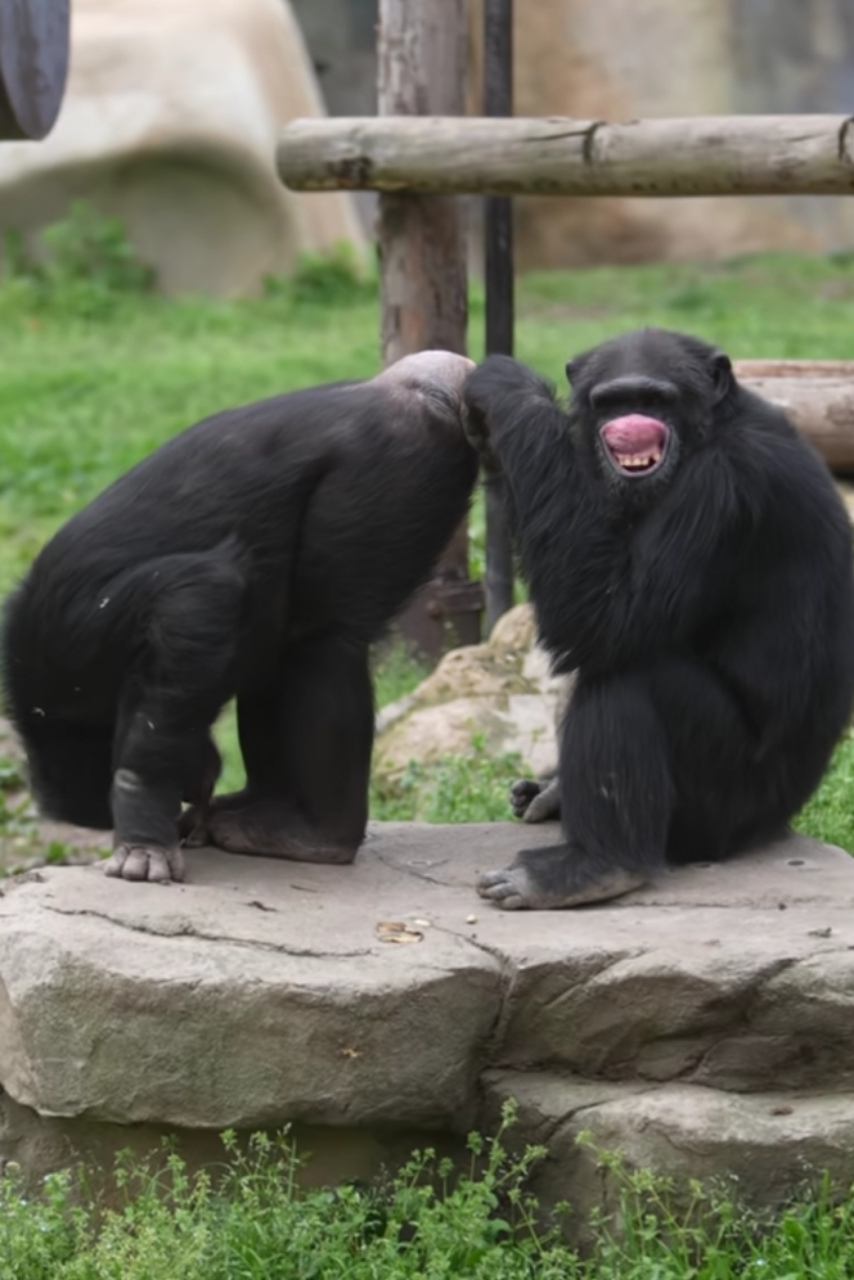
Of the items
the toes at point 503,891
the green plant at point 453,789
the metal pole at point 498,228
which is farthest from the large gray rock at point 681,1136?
the metal pole at point 498,228

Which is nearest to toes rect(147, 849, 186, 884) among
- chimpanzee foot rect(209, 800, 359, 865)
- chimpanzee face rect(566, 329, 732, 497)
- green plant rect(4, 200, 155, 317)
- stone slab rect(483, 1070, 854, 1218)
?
chimpanzee foot rect(209, 800, 359, 865)

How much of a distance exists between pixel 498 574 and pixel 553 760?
156 cm

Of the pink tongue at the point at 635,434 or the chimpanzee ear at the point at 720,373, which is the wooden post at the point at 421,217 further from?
the pink tongue at the point at 635,434

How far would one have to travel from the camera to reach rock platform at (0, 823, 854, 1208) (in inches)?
149

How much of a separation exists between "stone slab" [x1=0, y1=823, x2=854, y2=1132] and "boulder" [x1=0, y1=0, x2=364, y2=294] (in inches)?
472

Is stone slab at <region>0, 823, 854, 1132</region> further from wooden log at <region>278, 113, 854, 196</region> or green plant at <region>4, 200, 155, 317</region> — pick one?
green plant at <region>4, 200, 155, 317</region>

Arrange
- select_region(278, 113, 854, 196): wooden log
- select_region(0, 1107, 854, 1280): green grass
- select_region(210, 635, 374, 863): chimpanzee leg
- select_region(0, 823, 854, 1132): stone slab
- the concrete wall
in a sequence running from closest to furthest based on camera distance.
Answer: select_region(0, 1107, 854, 1280): green grass, select_region(0, 823, 854, 1132): stone slab, select_region(210, 635, 374, 863): chimpanzee leg, select_region(278, 113, 854, 196): wooden log, the concrete wall

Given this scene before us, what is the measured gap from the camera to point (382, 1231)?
3.84 meters

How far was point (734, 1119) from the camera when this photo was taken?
12.5 feet

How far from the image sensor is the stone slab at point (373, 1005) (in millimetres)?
3777

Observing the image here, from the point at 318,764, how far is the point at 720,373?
49.1 inches

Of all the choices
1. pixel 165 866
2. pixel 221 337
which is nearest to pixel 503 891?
pixel 165 866

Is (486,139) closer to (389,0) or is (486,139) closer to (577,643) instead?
(389,0)

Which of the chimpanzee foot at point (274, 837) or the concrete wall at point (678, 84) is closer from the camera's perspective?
the chimpanzee foot at point (274, 837)
